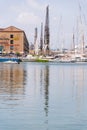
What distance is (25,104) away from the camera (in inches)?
1168

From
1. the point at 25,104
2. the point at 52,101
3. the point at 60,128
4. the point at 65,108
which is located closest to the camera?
the point at 60,128

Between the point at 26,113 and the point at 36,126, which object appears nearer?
the point at 36,126

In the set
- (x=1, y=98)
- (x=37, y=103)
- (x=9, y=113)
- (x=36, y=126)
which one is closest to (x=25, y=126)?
(x=36, y=126)

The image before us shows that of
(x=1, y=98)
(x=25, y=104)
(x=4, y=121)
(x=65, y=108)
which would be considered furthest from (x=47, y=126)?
(x=1, y=98)

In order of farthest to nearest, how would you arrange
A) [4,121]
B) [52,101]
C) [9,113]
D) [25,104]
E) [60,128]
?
1. [52,101]
2. [25,104]
3. [9,113]
4. [4,121]
5. [60,128]

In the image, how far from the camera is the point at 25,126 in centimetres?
2112

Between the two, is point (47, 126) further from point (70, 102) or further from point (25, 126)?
point (70, 102)

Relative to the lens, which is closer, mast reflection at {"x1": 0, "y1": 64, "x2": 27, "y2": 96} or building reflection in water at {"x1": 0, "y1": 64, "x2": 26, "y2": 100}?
building reflection in water at {"x1": 0, "y1": 64, "x2": 26, "y2": 100}

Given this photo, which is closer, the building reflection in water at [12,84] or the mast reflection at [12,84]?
the building reflection in water at [12,84]

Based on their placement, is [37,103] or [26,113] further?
[37,103]

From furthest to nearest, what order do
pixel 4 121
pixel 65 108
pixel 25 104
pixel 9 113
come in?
pixel 25 104
pixel 65 108
pixel 9 113
pixel 4 121

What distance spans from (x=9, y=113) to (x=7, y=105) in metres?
3.65

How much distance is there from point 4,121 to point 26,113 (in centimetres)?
320

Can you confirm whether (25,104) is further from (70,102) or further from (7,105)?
(70,102)
